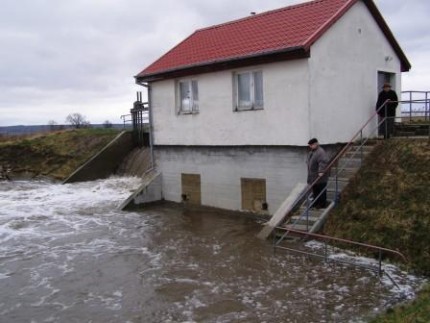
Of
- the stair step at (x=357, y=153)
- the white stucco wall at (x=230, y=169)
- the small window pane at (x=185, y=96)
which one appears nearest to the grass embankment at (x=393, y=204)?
the stair step at (x=357, y=153)

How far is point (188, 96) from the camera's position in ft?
52.6

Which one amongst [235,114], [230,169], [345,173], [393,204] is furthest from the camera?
[230,169]

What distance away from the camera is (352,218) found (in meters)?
10.5

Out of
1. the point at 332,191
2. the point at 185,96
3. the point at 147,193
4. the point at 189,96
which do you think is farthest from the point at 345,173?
the point at 147,193

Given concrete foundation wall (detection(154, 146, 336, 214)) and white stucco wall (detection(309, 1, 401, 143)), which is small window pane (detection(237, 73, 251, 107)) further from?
white stucco wall (detection(309, 1, 401, 143))

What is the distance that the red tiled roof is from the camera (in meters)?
12.8

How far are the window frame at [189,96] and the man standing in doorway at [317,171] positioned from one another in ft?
17.4

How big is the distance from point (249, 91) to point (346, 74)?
9.30ft

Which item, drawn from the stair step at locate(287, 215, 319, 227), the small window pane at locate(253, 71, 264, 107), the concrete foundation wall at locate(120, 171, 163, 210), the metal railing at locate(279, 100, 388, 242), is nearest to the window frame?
the small window pane at locate(253, 71, 264, 107)

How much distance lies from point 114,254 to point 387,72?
10667 millimetres

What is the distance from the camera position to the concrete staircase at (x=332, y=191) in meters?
11.0

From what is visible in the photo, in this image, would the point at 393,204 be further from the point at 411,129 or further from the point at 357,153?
the point at 411,129

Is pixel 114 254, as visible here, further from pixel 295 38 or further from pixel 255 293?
pixel 295 38

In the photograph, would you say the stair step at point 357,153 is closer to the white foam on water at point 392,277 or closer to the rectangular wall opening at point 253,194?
the rectangular wall opening at point 253,194
